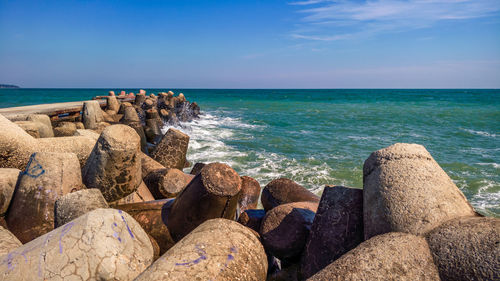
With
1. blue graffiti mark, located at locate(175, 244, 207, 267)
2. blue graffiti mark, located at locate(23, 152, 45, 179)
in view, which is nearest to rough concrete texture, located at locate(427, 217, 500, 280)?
blue graffiti mark, located at locate(175, 244, 207, 267)

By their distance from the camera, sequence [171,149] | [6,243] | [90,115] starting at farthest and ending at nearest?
[90,115] → [171,149] → [6,243]

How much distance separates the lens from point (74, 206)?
3.06 metres

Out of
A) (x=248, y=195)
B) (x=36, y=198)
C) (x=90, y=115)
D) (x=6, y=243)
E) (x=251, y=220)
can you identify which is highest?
(x=90, y=115)

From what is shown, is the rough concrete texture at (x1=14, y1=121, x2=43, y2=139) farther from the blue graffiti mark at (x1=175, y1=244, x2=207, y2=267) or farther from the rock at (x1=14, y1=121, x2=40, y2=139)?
the blue graffiti mark at (x1=175, y1=244, x2=207, y2=267)

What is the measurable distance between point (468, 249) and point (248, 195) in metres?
3.65

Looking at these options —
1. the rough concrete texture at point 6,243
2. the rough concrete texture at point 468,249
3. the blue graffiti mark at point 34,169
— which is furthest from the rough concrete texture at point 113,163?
the rough concrete texture at point 468,249

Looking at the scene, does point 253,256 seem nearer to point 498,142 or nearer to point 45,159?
point 45,159

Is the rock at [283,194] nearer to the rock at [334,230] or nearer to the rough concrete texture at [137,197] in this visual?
the rock at [334,230]

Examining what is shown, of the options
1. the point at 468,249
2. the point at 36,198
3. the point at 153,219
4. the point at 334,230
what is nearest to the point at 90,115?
the point at 36,198

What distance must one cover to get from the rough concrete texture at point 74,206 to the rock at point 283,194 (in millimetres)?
2432

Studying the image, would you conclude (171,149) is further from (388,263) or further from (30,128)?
(388,263)

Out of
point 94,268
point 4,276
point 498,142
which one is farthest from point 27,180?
point 498,142

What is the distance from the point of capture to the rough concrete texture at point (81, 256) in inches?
84.2

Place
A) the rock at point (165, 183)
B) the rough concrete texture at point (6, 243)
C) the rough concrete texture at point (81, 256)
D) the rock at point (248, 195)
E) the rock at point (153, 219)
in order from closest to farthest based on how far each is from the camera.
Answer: the rough concrete texture at point (81, 256) → the rough concrete texture at point (6, 243) → the rock at point (153, 219) → the rock at point (165, 183) → the rock at point (248, 195)
